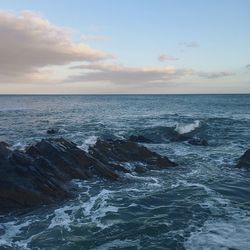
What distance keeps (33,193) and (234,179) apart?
37.4 ft

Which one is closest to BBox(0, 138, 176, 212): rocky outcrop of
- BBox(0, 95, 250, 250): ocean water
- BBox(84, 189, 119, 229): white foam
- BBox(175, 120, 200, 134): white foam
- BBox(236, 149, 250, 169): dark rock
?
BBox(0, 95, 250, 250): ocean water

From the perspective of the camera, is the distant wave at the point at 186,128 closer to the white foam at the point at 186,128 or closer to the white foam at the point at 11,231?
the white foam at the point at 186,128

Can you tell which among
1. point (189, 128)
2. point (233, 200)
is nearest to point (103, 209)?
point (233, 200)

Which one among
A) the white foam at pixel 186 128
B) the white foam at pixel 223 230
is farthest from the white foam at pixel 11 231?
the white foam at pixel 186 128

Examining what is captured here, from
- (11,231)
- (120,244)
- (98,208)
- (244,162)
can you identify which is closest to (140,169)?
(98,208)

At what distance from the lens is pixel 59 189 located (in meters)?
17.6

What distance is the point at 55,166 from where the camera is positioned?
2027 cm

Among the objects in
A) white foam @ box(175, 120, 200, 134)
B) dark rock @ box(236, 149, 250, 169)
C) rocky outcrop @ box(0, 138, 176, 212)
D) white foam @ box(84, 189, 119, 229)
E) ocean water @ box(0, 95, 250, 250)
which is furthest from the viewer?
white foam @ box(175, 120, 200, 134)

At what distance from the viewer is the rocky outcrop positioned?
16344 mm

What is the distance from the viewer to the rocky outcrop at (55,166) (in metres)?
16.3

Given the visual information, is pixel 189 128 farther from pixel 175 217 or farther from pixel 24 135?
pixel 175 217

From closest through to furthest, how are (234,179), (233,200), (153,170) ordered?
(233,200) < (234,179) < (153,170)

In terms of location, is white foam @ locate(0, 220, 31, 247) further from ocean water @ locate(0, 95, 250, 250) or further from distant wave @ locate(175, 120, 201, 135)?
distant wave @ locate(175, 120, 201, 135)

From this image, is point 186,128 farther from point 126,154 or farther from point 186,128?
point 126,154
